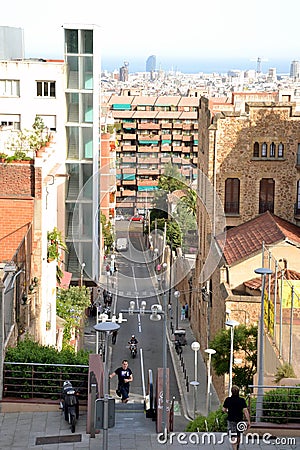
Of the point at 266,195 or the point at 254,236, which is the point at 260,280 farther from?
the point at 266,195

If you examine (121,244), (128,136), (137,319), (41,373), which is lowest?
(137,319)

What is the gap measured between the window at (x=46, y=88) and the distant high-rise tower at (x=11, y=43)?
8.91 m

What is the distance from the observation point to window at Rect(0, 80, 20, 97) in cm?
5697

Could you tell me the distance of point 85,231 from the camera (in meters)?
53.9

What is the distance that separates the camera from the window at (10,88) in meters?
57.0

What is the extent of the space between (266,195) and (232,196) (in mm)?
1900

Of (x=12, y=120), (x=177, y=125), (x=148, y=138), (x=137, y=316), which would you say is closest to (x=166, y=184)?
(x=12, y=120)

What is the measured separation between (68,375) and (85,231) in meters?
32.9

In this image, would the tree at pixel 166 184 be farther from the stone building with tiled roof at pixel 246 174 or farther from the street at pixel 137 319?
the stone building with tiled roof at pixel 246 174

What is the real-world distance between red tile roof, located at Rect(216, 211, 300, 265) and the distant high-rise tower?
24.6m

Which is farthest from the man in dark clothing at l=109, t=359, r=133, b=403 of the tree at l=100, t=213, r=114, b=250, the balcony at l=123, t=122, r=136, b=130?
the balcony at l=123, t=122, r=136, b=130

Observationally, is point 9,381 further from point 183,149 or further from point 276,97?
point 183,149

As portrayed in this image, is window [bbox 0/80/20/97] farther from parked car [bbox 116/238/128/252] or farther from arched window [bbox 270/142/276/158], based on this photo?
parked car [bbox 116/238/128/252]

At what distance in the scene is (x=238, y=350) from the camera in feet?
119
